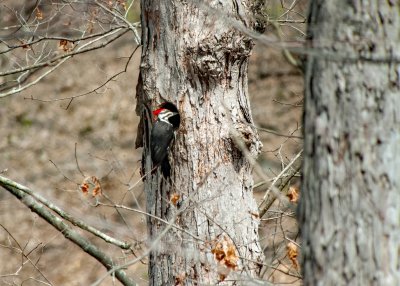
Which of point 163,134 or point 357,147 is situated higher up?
point 357,147

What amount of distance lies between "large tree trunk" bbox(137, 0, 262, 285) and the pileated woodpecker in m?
0.05

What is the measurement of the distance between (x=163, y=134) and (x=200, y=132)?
237 millimetres

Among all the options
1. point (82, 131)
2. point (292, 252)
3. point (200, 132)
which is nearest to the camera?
point (292, 252)

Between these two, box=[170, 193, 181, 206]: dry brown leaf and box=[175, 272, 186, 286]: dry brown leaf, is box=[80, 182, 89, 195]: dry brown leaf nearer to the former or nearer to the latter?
box=[170, 193, 181, 206]: dry brown leaf

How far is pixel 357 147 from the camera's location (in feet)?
7.91

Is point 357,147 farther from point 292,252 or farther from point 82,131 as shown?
A: point 82,131

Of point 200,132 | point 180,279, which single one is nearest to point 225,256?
point 180,279

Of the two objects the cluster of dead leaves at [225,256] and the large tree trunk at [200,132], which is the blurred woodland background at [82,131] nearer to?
the large tree trunk at [200,132]

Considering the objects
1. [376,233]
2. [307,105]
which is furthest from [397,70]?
[376,233]

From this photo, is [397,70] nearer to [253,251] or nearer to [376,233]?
[376,233]

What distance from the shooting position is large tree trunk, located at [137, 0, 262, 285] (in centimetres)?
424

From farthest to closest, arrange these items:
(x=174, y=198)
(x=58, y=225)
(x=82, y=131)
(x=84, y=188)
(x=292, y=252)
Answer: (x=82, y=131) < (x=58, y=225) < (x=84, y=188) < (x=174, y=198) < (x=292, y=252)

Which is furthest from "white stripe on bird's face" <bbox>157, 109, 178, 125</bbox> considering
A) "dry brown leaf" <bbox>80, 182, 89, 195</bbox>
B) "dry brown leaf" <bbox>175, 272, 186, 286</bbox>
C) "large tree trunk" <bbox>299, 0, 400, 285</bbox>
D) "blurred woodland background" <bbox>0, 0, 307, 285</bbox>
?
"blurred woodland background" <bbox>0, 0, 307, 285</bbox>

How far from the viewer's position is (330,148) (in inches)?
96.0
